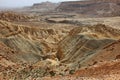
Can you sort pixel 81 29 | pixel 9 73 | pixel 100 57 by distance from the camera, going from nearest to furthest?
pixel 9 73 < pixel 100 57 < pixel 81 29

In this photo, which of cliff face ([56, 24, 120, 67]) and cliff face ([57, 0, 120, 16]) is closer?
cliff face ([56, 24, 120, 67])

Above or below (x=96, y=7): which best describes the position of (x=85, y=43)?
above

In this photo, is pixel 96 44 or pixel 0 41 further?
pixel 0 41

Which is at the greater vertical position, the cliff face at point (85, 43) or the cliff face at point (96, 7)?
the cliff face at point (85, 43)

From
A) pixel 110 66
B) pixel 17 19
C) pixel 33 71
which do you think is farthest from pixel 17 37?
pixel 17 19

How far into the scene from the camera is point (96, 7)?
456ft

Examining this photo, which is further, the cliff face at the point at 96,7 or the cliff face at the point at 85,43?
the cliff face at the point at 96,7

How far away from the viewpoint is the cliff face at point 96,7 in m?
129

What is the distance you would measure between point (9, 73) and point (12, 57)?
48.0 ft

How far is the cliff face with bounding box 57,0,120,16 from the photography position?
5064 inches

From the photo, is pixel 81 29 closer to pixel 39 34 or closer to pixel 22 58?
pixel 22 58

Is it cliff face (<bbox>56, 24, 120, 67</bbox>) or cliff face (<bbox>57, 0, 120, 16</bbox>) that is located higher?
cliff face (<bbox>56, 24, 120, 67</bbox>)

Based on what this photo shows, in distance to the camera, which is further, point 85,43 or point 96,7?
point 96,7

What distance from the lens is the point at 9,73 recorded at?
2142 cm
